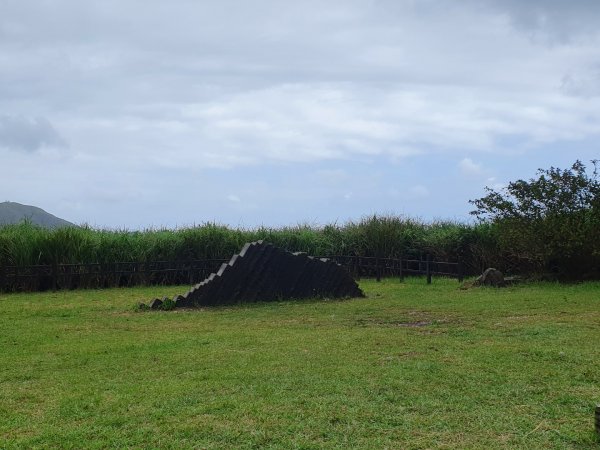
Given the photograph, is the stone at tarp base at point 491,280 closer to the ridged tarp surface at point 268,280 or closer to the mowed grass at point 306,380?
the ridged tarp surface at point 268,280

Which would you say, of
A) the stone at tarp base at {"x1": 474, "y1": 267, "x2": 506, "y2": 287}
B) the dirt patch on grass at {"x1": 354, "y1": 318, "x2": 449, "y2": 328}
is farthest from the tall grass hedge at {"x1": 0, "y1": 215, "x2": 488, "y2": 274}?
the dirt patch on grass at {"x1": 354, "y1": 318, "x2": 449, "y2": 328}

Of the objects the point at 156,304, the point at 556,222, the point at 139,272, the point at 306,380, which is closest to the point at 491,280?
the point at 556,222

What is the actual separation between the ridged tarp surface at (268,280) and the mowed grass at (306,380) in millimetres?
2135

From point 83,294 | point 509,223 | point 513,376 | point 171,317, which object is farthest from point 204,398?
point 509,223

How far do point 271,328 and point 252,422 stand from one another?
581cm

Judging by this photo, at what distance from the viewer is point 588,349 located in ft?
27.6

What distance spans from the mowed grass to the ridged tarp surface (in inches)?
84.0

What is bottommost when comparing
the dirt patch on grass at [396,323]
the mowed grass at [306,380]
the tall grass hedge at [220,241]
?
the mowed grass at [306,380]

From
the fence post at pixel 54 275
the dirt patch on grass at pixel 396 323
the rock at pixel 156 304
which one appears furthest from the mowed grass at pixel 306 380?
the fence post at pixel 54 275

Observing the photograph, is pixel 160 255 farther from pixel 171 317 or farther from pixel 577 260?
pixel 577 260

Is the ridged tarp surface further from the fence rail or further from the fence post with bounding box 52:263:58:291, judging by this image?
the fence post with bounding box 52:263:58:291

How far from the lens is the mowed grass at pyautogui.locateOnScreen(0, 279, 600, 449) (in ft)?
17.3

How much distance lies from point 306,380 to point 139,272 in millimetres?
15423

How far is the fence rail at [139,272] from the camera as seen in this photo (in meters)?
20.3
